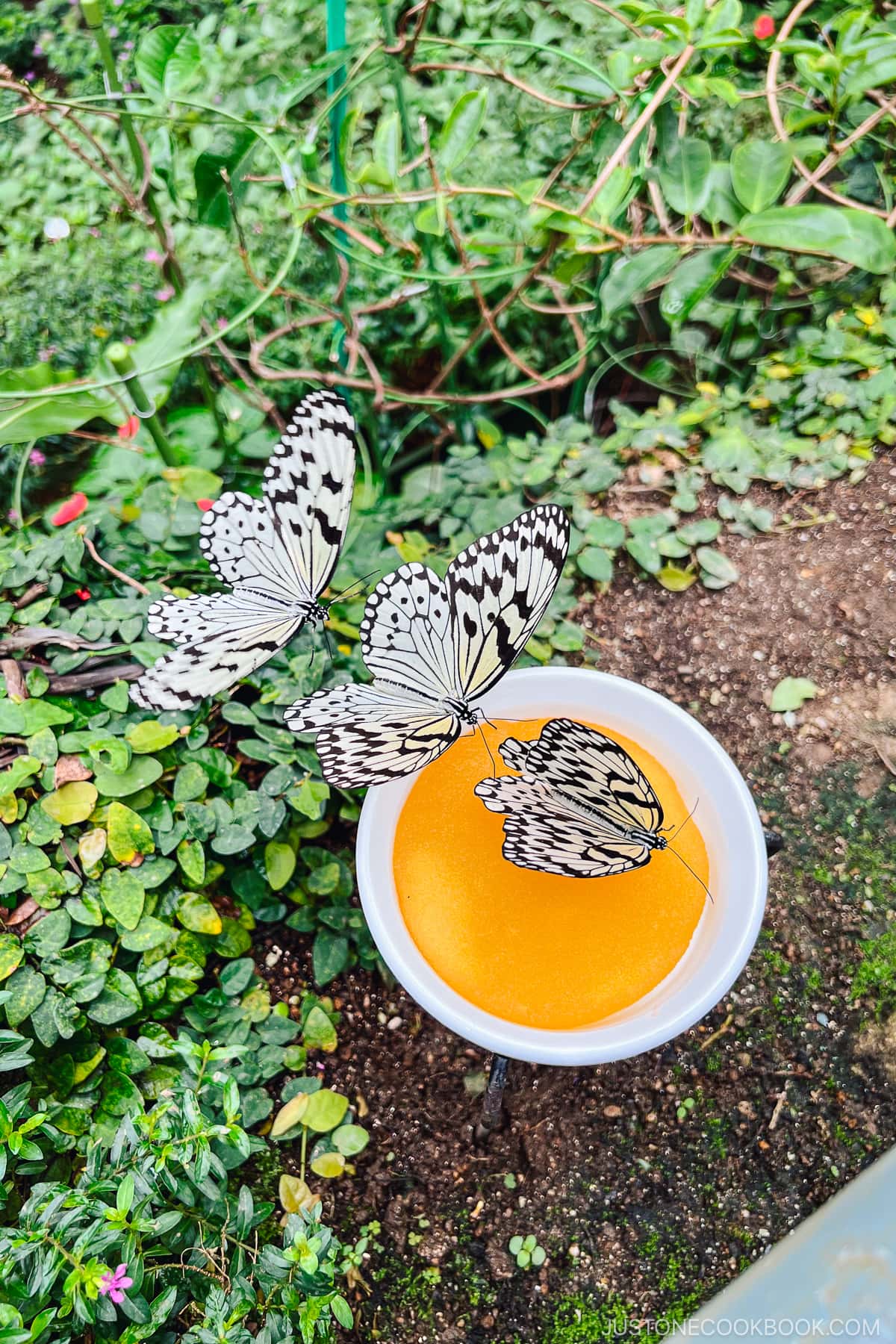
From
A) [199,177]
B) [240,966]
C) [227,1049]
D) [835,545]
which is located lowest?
[240,966]

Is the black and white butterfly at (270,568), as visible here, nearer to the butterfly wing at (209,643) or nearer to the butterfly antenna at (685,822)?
the butterfly wing at (209,643)

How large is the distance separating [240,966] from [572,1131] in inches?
19.2

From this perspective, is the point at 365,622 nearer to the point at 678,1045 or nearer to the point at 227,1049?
the point at 227,1049

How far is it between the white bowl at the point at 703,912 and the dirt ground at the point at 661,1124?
348 mm

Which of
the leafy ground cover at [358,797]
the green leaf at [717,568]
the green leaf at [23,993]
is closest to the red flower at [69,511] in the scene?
the leafy ground cover at [358,797]

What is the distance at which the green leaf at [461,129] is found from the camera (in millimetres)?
1104

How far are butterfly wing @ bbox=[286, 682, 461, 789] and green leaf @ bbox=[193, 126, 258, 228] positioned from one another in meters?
0.76

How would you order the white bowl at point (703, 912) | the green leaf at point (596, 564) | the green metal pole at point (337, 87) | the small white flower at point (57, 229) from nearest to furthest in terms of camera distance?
the white bowl at point (703, 912)
the green metal pole at point (337, 87)
the green leaf at point (596, 564)
the small white flower at point (57, 229)

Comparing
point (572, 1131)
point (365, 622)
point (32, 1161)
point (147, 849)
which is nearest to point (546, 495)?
point (365, 622)

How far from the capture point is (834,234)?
1111 mm

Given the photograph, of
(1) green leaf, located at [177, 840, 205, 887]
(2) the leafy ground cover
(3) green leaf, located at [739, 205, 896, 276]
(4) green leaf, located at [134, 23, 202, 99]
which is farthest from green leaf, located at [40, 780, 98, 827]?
(3) green leaf, located at [739, 205, 896, 276]

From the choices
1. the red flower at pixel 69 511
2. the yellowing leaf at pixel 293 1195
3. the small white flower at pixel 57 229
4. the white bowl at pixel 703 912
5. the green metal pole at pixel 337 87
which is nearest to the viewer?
the white bowl at pixel 703 912

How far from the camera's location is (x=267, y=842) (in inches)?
45.9

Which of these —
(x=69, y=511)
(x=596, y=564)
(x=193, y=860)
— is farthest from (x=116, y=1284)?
(x=596, y=564)
